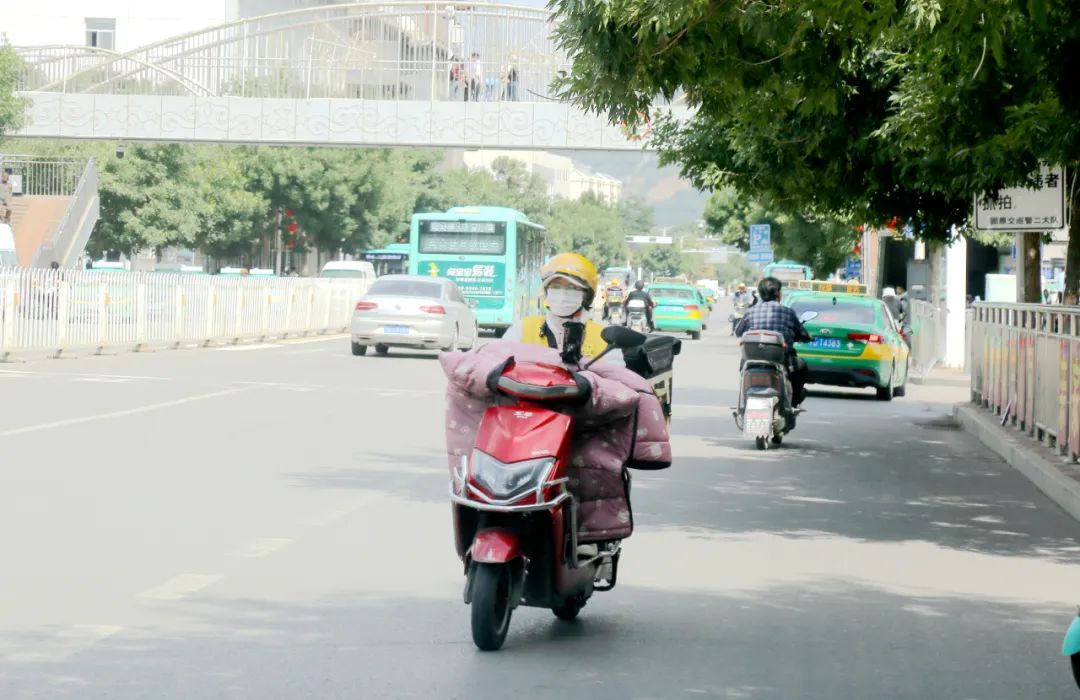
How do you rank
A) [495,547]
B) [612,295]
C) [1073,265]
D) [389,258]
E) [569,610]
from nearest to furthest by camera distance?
[495,547]
[569,610]
[1073,265]
[612,295]
[389,258]

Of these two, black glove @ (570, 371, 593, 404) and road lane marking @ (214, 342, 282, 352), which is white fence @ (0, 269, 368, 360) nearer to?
road lane marking @ (214, 342, 282, 352)

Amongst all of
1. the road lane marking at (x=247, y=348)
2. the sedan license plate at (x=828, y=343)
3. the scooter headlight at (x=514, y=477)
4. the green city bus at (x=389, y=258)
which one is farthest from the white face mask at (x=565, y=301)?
the green city bus at (x=389, y=258)

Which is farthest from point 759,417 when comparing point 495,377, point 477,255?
point 477,255

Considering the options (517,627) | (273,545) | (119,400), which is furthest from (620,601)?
(119,400)

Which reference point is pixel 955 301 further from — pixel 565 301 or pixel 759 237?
pixel 565 301

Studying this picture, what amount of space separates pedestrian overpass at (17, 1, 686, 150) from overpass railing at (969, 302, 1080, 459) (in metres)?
23.3

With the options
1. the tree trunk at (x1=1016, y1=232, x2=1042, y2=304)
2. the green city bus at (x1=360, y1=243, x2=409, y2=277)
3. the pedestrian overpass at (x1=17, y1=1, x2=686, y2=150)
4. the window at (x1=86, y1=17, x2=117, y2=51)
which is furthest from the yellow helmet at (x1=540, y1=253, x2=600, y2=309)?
the window at (x1=86, y1=17, x2=117, y2=51)

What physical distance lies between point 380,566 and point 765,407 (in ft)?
26.5

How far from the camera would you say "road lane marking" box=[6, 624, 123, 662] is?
6.63m

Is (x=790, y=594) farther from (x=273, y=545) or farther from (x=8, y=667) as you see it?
(x=8, y=667)

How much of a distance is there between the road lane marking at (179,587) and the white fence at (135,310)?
19.7 metres

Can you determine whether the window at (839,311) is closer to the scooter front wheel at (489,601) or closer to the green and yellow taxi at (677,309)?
the scooter front wheel at (489,601)

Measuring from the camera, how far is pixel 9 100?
47094mm

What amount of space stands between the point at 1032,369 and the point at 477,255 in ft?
104
